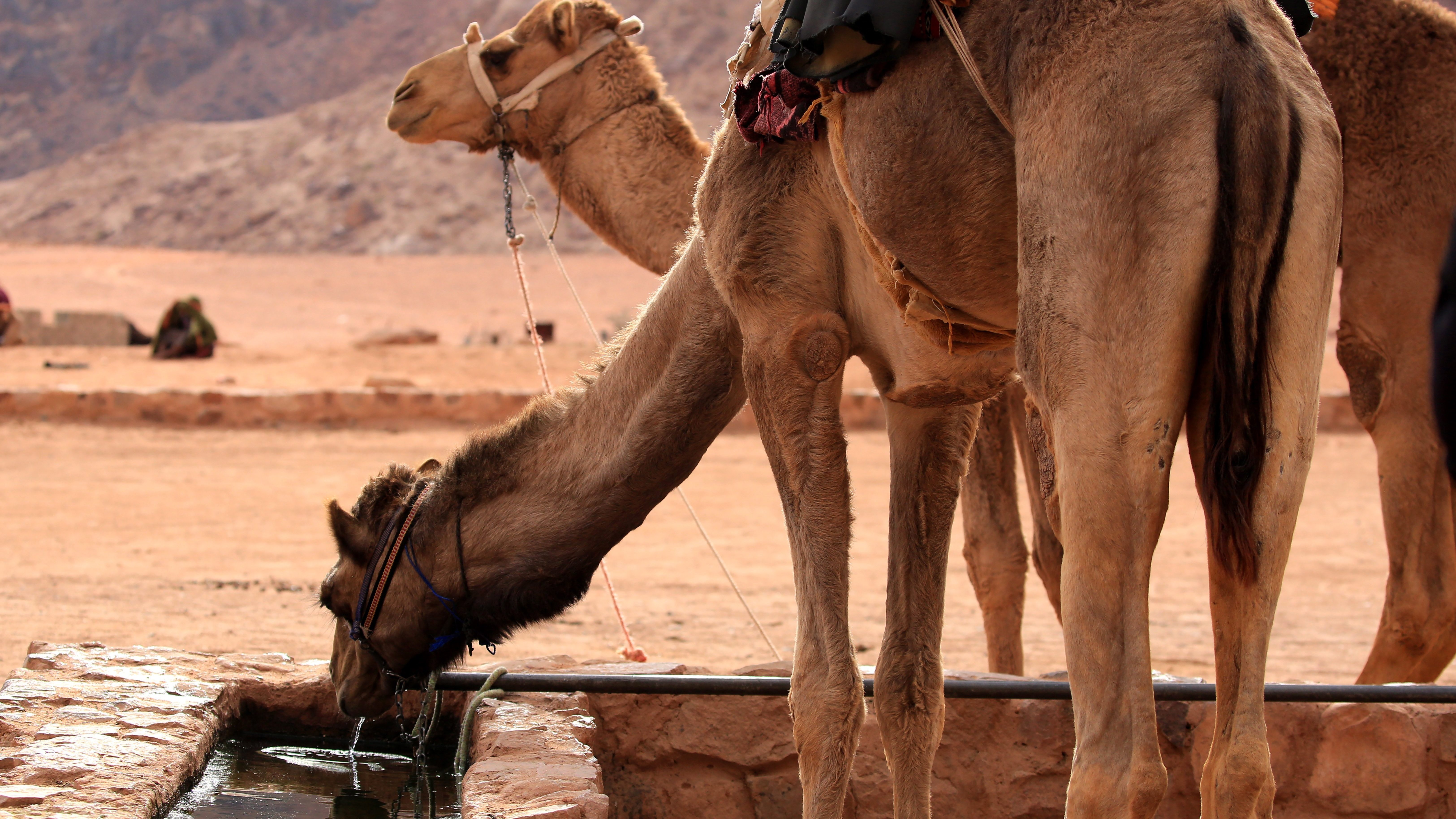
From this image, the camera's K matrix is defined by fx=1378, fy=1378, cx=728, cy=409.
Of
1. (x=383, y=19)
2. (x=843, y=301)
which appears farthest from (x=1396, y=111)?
(x=383, y=19)

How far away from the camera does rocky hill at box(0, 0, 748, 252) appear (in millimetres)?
50625

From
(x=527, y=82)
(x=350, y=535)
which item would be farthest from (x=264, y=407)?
(x=350, y=535)

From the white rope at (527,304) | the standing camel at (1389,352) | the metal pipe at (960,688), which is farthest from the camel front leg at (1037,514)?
the white rope at (527,304)

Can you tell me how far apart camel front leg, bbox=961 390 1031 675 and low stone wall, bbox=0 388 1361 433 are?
9836 mm

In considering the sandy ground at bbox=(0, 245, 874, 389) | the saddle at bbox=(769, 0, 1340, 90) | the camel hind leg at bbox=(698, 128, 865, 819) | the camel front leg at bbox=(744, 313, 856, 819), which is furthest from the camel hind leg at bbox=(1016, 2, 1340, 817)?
the sandy ground at bbox=(0, 245, 874, 389)

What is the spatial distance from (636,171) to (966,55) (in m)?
3.51

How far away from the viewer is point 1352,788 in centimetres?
459

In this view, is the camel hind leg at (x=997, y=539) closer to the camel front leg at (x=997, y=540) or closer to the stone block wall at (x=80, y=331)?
the camel front leg at (x=997, y=540)

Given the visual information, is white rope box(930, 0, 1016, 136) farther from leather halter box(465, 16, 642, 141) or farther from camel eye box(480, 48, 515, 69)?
camel eye box(480, 48, 515, 69)

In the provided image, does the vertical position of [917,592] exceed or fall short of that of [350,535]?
it falls short

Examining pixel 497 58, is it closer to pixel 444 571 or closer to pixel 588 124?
pixel 588 124

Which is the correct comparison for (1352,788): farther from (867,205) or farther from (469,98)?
(469,98)

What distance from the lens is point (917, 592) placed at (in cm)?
390

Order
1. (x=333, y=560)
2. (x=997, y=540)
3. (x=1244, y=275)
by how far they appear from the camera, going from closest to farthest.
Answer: (x=1244, y=275) → (x=997, y=540) → (x=333, y=560)
